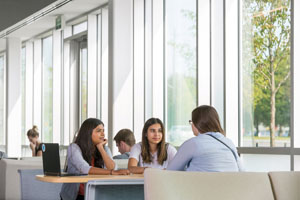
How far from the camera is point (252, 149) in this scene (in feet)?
24.7

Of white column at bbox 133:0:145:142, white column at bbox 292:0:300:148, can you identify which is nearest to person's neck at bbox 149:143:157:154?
white column at bbox 292:0:300:148

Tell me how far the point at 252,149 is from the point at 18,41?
10696 millimetres

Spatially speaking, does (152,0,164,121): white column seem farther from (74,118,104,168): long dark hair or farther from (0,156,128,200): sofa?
(74,118,104,168): long dark hair

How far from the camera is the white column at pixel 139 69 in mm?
10398

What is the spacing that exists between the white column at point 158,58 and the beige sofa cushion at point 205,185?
6.66 m

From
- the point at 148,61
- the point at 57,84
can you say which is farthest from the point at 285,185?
the point at 57,84

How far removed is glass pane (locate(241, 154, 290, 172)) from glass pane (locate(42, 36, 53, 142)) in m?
8.72

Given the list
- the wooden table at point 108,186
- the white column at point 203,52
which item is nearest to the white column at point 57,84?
the white column at point 203,52

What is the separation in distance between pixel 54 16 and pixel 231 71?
22.0 feet

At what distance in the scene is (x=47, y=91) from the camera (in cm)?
1583

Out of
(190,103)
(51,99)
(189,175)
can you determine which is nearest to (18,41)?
(51,99)

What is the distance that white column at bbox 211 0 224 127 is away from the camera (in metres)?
8.14

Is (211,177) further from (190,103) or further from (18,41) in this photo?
(18,41)

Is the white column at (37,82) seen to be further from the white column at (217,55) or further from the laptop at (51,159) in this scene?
the laptop at (51,159)
